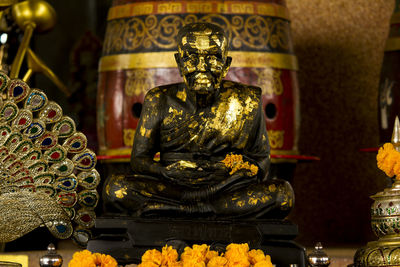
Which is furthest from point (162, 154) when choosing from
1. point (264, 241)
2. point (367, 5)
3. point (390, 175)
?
point (367, 5)

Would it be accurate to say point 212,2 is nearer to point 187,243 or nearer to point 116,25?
point 116,25

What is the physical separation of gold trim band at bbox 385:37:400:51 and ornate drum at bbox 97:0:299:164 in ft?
1.70

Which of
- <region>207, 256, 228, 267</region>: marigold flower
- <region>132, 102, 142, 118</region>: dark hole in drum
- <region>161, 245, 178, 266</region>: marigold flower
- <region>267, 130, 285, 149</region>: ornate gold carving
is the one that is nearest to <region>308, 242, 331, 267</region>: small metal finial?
<region>207, 256, 228, 267</region>: marigold flower

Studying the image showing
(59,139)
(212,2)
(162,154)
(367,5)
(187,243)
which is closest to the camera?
(187,243)

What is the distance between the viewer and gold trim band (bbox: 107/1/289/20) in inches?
251

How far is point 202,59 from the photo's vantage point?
16.3 ft

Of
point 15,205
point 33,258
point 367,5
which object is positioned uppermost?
point 367,5

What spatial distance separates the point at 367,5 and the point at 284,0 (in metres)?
0.66

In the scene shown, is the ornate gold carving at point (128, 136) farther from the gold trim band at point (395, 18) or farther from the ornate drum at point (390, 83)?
the gold trim band at point (395, 18)

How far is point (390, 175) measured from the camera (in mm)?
4855

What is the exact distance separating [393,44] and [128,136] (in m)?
1.47

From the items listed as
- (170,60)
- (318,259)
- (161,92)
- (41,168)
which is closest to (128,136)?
(170,60)

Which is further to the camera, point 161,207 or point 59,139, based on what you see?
point 59,139

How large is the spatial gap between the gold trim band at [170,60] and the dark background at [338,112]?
63 centimetres
